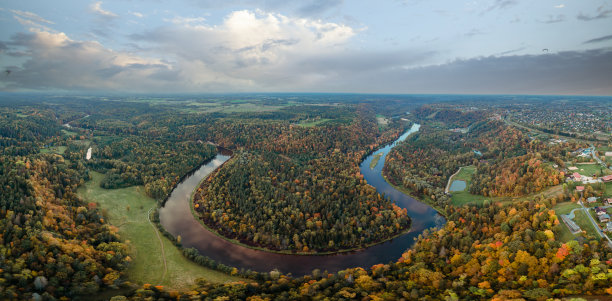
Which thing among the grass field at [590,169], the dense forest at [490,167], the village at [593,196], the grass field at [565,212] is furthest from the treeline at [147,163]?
the grass field at [590,169]

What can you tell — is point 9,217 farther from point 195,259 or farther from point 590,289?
point 590,289

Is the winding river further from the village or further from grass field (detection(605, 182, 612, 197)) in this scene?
grass field (detection(605, 182, 612, 197))

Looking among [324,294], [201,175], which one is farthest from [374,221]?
[201,175]

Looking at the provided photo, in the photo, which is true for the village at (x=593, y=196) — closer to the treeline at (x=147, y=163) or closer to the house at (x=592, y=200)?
the house at (x=592, y=200)

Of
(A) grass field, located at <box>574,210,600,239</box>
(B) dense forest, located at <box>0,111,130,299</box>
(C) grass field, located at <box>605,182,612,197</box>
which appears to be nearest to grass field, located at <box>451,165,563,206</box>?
(C) grass field, located at <box>605,182,612,197</box>

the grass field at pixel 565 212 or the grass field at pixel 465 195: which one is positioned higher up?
the grass field at pixel 565 212

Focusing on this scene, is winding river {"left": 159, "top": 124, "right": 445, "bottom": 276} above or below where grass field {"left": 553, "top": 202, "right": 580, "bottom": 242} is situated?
below
